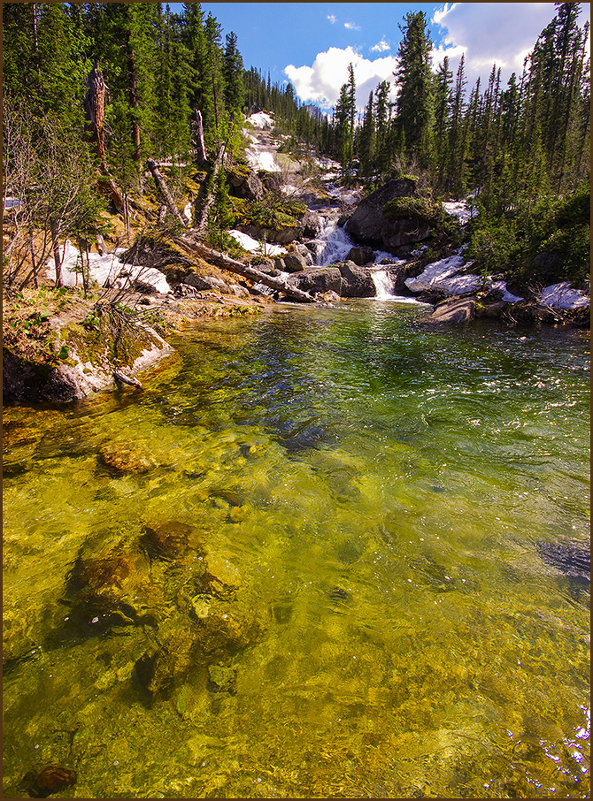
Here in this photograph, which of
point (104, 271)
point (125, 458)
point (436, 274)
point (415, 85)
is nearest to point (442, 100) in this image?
point (415, 85)

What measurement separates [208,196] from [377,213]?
18.2m

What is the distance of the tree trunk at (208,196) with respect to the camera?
2856 cm

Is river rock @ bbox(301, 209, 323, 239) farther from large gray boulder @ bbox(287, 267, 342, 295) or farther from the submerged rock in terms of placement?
the submerged rock

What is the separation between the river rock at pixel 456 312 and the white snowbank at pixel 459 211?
20.3 meters

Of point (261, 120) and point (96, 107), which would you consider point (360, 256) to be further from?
point (261, 120)

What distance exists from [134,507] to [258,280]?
23148 millimetres

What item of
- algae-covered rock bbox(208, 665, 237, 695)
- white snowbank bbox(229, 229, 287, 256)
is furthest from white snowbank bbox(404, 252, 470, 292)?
algae-covered rock bbox(208, 665, 237, 695)

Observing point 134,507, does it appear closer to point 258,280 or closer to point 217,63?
point 258,280

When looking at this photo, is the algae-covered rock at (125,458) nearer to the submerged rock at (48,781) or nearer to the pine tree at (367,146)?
the submerged rock at (48,781)

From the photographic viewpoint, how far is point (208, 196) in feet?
106

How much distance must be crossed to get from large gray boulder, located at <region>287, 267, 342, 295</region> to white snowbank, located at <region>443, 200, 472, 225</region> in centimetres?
1733

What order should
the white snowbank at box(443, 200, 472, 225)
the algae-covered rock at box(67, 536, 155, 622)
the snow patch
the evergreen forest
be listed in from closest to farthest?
1. the algae-covered rock at box(67, 536, 155, 622)
2. the evergreen forest
3. the snow patch
4. the white snowbank at box(443, 200, 472, 225)

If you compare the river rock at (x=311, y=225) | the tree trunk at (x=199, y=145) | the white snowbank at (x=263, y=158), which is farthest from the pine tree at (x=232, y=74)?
the river rock at (x=311, y=225)

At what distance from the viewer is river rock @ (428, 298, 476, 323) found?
18.9 m
